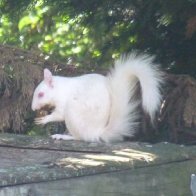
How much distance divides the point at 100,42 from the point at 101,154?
59.7 inches

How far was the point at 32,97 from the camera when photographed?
3482 mm

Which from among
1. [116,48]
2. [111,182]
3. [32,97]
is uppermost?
[116,48]

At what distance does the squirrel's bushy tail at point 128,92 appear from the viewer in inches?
126

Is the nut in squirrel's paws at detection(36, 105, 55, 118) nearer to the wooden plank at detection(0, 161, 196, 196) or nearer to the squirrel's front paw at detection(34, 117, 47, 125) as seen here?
the squirrel's front paw at detection(34, 117, 47, 125)

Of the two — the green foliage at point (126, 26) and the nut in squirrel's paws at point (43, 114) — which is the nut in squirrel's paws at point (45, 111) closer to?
the nut in squirrel's paws at point (43, 114)

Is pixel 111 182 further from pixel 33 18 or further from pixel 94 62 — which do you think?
pixel 33 18

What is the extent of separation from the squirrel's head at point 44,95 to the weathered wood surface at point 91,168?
26cm

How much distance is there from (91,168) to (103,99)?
86 cm

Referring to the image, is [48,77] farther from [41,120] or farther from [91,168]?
[91,168]

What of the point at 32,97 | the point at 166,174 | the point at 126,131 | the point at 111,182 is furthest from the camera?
the point at 32,97

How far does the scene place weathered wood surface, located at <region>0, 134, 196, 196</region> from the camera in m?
2.26

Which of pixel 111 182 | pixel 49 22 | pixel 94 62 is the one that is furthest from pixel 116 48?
pixel 111 182

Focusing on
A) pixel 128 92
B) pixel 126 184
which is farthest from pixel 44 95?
pixel 126 184

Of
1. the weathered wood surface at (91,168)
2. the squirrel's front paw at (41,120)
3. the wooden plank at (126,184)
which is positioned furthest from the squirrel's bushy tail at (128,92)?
the wooden plank at (126,184)
